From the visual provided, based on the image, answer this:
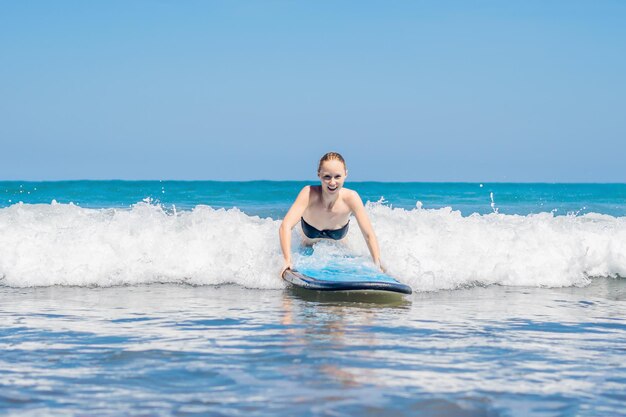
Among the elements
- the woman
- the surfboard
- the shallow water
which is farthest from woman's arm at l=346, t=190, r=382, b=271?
the shallow water

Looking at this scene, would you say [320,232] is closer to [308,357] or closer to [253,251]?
[253,251]

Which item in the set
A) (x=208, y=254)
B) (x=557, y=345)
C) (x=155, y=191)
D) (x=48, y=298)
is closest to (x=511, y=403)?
(x=557, y=345)

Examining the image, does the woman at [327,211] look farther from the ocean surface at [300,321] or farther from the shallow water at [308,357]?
the shallow water at [308,357]

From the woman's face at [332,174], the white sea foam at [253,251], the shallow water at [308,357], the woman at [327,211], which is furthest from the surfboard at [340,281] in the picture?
the woman's face at [332,174]

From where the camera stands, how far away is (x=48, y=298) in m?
7.93

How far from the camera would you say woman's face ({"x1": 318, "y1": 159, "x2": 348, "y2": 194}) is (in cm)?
822

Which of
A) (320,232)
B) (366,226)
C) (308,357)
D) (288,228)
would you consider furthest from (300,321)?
(320,232)

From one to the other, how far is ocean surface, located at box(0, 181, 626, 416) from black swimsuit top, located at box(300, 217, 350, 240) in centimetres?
14

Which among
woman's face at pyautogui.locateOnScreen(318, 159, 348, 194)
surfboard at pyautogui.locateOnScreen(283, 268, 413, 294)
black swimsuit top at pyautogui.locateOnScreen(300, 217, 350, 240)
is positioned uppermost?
woman's face at pyautogui.locateOnScreen(318, 159, 348, 194)

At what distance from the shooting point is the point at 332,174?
823 cm

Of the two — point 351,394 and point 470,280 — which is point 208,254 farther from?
point 351,394

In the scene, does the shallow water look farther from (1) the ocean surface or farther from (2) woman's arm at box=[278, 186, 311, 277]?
Result: (2) woman's arm at box=[278, 186, 311, 277]

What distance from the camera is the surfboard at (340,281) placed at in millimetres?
7332

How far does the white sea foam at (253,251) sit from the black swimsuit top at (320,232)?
97 mm
